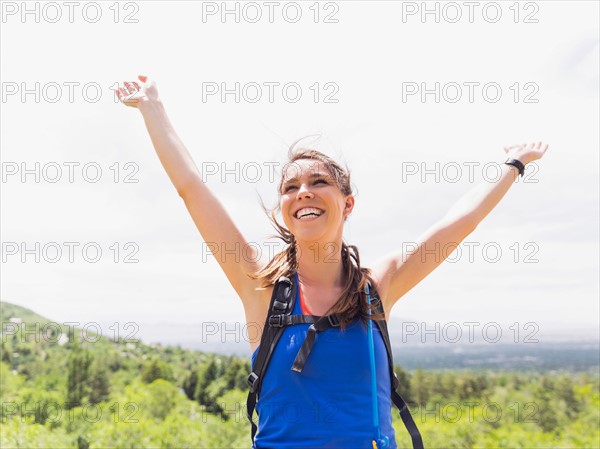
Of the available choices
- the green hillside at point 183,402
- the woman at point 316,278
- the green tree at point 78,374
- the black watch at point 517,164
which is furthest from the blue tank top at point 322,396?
the green tree at point 78,374

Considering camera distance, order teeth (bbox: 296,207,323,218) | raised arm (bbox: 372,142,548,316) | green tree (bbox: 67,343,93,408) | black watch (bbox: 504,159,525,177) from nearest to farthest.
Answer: teeth (bbox: 296,207,323,218) < raised arm (bbox: 372,142,548,316) < black watch (bbox: 504,159,525,177) < green tree (bbox: 67,343,93,408)

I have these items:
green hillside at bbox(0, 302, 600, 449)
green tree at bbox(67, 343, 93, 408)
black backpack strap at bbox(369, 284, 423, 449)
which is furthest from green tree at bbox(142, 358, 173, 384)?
black backpack strap at bbox(369, 284, 423, 449)

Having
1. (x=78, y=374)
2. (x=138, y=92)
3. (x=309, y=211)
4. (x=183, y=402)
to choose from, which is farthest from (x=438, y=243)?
(x=78, y=374)

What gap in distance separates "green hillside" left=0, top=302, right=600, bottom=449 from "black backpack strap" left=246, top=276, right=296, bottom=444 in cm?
491

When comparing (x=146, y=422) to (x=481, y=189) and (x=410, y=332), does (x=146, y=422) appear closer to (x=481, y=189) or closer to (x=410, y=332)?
(x=410, y=332)

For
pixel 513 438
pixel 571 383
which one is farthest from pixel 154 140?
pixel 571 383

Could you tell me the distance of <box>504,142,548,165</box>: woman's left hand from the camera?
287cm

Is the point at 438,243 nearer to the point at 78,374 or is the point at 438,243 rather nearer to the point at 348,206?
the point at 348,206

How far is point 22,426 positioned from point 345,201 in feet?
24.5

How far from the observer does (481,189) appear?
9.03 ft

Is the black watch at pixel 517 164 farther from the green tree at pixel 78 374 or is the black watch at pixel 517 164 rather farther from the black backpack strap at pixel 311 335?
the green tree at pixel 78 374

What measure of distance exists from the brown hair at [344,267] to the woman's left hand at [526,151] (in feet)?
3.25

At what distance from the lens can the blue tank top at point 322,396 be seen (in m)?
1.86

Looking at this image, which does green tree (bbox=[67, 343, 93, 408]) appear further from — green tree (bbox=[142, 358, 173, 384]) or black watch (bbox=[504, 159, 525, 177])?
black watch (bbox=[504, 159, 525, 177])
